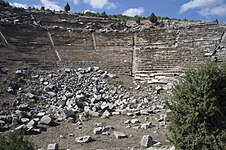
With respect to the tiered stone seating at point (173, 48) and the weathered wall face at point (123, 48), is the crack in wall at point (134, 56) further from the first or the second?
the tiered stone seating at point (173, 48)

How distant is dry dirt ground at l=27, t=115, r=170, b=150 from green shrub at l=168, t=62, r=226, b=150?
8.49 ft

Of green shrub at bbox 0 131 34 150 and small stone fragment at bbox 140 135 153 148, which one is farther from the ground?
green shrub at bbox 0 131 34 150

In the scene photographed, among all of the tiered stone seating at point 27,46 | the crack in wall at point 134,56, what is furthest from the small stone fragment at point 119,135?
the tiered stone seating at point 27,46

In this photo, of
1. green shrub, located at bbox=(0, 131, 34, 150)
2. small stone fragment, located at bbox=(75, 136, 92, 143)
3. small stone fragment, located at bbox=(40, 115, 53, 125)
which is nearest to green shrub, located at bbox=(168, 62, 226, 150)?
small stone fragment, located at bbox=(75, 136, 92, 143)

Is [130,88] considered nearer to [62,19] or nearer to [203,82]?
[203,82]

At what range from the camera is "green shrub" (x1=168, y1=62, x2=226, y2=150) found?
327 inches

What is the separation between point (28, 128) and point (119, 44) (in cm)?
1537

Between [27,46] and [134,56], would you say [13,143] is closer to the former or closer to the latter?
[134,56]

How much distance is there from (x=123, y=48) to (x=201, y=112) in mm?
17739

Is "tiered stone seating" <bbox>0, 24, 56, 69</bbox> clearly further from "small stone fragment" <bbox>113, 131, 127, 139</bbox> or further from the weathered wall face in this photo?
"small stone fragment" <bbox>113, 131, 127, 139</bbox>

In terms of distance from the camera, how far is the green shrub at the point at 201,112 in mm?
8312

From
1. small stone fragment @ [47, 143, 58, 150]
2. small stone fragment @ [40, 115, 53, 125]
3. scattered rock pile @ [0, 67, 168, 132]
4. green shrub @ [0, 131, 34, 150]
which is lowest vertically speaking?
small stone fragment @ [47, 143, 58, 150]

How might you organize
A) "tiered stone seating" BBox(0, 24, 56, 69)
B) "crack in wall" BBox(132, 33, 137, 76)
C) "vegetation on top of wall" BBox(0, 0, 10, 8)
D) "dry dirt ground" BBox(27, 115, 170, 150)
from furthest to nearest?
"vegetation on top of wall" BBox(0, 0, 10, 8), "crack in wall" BBox(132, 33, 137, 76), "tiered stone seating" BBox(0, 24, 56, 69), "dry dirt ground" BBox(27, 115, 170, 150)

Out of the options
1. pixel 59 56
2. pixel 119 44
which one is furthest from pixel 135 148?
pixel 119 44
